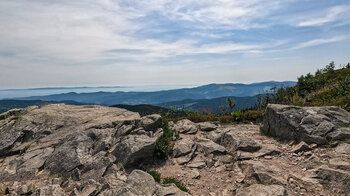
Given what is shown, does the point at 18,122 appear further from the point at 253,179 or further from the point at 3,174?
the point at 253,179

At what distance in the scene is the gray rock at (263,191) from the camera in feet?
24.7

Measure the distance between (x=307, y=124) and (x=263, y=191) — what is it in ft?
22.2

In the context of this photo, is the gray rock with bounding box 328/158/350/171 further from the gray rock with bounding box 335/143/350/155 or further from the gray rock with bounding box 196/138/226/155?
the gray rock with bounding box 196/138/226/155

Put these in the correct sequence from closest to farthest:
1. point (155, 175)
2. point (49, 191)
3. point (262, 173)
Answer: point (49, 191) < point (262, 173) < point (155, 175)

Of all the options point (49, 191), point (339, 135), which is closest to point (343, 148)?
point (339, 135)

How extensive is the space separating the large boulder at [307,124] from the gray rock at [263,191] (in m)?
5.44

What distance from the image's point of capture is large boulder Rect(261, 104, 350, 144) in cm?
1175

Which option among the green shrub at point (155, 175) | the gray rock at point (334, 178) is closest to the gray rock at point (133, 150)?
the green shrub at point (155, 175)

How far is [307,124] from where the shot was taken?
12516 millimetres

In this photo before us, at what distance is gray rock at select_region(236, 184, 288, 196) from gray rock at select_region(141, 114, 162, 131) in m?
7.49

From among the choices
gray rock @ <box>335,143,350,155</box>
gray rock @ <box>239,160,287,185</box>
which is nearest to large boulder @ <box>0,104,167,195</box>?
gray rock @ <box>239,160,287,185</box>

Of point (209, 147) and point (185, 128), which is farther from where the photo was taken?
point (185, 128)

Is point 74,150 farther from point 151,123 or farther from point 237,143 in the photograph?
point 237,143

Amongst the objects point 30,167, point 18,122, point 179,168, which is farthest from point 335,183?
point 18,122
